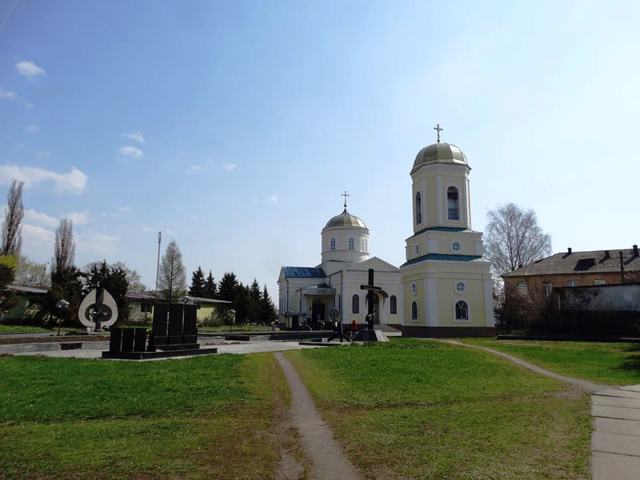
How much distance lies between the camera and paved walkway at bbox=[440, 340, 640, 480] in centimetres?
520

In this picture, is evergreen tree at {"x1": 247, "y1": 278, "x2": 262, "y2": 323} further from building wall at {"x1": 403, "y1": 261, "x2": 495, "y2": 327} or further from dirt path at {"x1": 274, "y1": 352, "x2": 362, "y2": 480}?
dirt path at {"x1": 274, "y1": 352, "x2": 362, "y2": 480}

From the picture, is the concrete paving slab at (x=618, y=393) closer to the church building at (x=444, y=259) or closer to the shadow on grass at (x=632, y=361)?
the shadow on grass at (x=632, y=361)

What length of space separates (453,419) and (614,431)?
2130 mm

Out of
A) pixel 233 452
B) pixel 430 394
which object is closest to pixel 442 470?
pixel 233 452

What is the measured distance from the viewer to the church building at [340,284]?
5166 cm

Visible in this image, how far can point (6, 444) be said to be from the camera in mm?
6266

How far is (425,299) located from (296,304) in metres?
28.0

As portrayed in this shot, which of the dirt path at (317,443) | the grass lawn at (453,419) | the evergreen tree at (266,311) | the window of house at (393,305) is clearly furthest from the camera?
the evergreen tree at (266,311)

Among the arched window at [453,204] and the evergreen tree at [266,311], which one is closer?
the arched window at [453,204]

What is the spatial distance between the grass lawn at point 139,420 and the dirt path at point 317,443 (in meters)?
0.38

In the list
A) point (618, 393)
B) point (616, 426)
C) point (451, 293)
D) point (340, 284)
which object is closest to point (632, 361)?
point (618, 393)

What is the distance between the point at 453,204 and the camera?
3397cm

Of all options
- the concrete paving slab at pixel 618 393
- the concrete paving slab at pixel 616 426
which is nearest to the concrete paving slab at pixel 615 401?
the concrete paving slab at pixel 618 393

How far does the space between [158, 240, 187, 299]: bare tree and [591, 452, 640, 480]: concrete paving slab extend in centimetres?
5172
